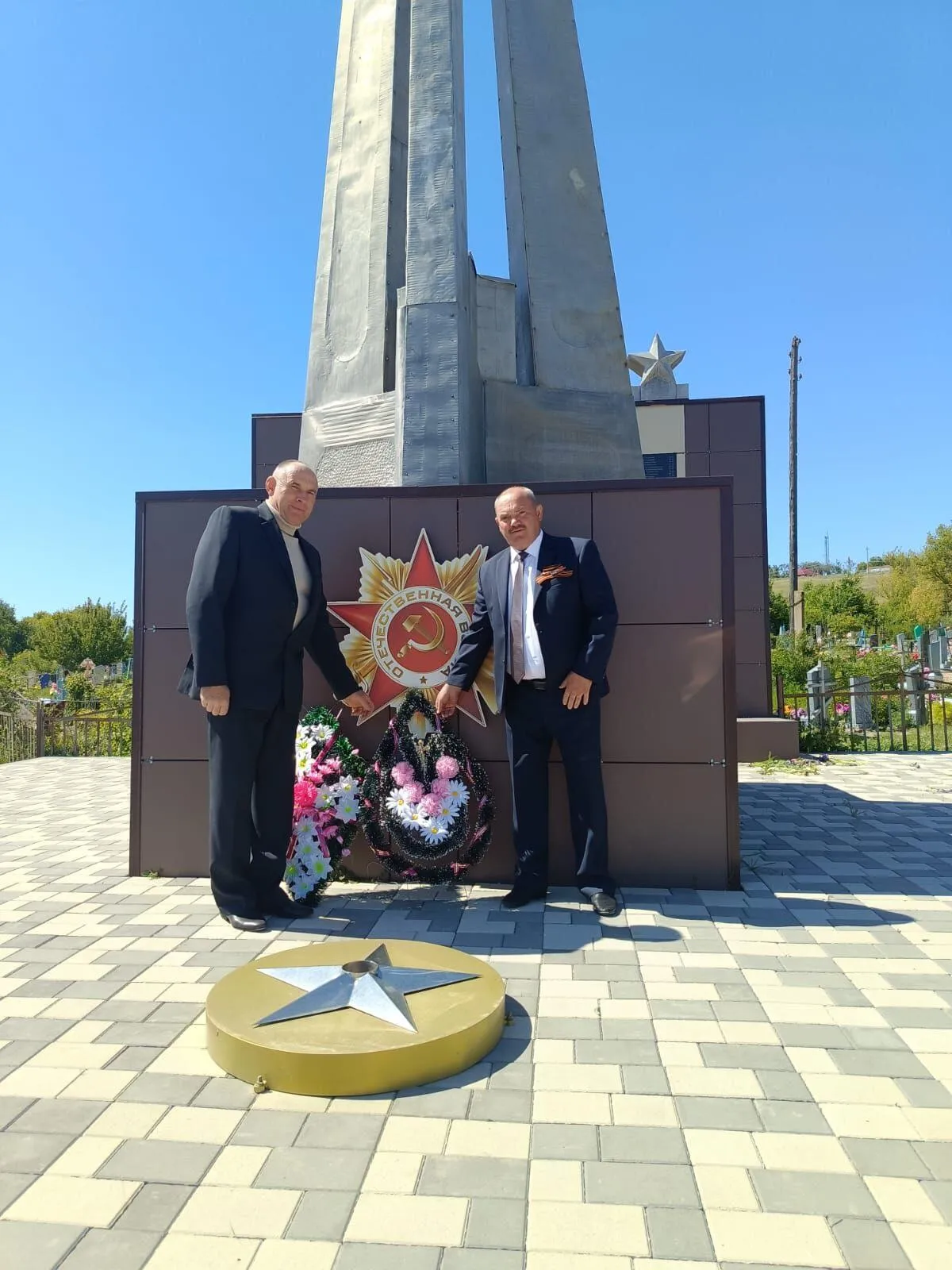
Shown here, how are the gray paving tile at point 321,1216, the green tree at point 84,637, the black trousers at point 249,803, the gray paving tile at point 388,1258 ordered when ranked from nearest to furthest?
the gray paving tile at point 388,1258 < the gray paving tile at point 321,1216 < the black trousers at point 249,803 < the green tree at point 84,637

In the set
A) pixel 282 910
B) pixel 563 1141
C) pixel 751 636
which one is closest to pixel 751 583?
pixel 751 636

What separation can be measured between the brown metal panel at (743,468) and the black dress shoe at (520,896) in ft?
34.5

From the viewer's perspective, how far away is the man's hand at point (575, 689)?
4152 millimetres

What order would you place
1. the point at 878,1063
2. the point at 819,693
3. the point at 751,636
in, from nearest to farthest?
the point at 878,1063 < the point at 751,636 < the point at 819,693

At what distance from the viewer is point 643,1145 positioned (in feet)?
6.99

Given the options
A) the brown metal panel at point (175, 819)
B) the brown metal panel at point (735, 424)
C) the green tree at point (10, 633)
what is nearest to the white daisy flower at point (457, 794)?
the brown metal panel at point (175, 819)

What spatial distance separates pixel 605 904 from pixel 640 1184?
218 centimetres

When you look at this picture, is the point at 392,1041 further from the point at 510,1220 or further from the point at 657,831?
the point at 657,831

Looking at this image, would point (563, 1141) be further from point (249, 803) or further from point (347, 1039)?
point (249, 803)

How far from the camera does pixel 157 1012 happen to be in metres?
3.00

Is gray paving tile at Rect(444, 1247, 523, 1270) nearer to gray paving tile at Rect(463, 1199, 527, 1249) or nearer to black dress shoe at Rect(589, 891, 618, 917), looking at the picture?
gray paving tile at Rect(463, 1199, 527, 1249)

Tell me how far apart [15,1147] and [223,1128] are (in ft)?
1.65

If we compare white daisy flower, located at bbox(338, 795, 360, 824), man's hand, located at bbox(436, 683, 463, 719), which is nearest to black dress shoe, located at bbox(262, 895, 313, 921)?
white daisy flower, located at bbox(338, 795, 360, 824)

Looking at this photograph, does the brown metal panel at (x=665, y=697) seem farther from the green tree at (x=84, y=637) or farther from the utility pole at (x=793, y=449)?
the green tree at (x=84, y=637)
